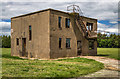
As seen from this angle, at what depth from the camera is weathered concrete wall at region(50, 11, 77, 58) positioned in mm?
20389

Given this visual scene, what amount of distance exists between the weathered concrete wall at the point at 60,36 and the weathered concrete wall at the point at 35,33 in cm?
65

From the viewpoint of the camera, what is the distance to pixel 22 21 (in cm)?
→ 2470

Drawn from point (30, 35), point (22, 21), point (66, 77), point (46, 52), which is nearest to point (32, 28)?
point (30, 35)

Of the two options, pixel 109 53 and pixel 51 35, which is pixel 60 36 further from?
pixel 109 53

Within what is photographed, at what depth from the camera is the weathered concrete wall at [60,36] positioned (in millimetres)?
20389

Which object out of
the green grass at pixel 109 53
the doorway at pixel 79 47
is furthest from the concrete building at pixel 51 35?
the green grass at pixel 109 53

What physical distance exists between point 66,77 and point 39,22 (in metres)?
14.1

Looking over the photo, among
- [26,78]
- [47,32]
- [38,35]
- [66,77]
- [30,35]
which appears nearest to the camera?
[26,78]

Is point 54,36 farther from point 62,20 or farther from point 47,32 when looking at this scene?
point 62,20

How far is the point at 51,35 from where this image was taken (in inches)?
795

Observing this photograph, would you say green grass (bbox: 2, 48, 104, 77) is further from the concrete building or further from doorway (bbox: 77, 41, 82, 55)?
doorway (bbox: 77, 41, 82, 55)

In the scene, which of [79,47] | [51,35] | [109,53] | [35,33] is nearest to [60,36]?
[51,35]

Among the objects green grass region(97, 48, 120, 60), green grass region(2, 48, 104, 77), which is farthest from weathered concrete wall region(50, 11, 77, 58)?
green grass region(2, 48, 104, 77)

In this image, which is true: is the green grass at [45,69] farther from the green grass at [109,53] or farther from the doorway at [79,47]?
the doorway at [79,47]
